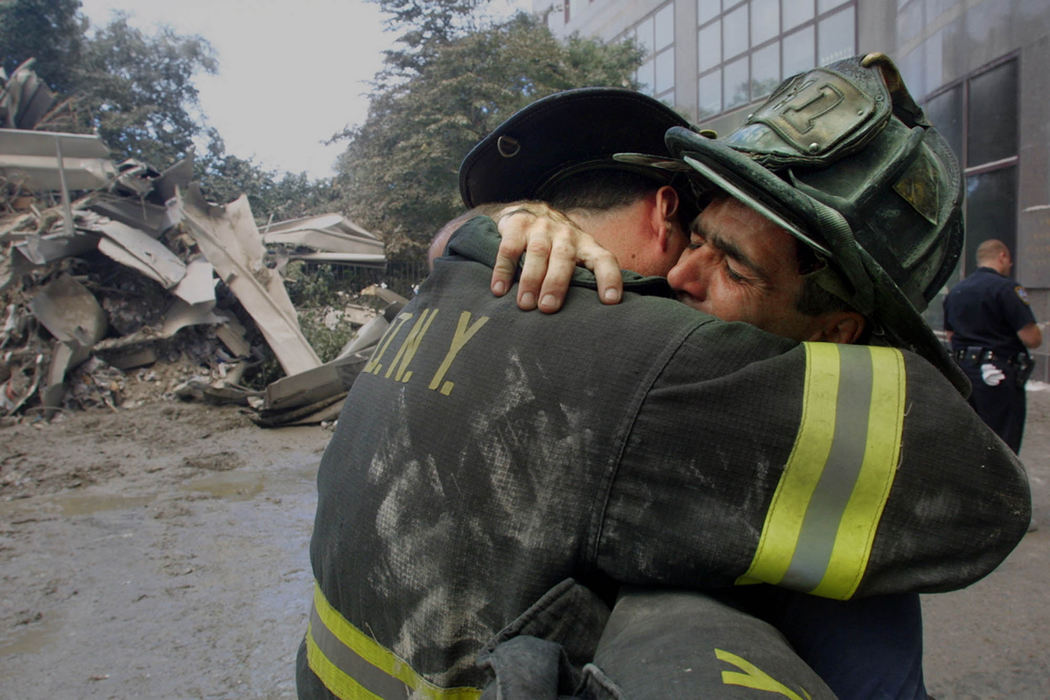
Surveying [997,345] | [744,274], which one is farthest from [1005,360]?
[744,274]

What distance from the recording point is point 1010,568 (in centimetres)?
391

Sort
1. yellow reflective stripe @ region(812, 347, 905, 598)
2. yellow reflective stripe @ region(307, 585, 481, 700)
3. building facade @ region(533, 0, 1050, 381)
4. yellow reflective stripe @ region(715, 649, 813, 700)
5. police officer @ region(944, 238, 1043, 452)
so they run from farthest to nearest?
1. building facade @ region(533, 0, 1050, 381)
2. police officer @ region(944, 238, 1043, 452)
3. yellow reflective stripe @ region(307, 585, 481, 700)
4. yellow reflective stripe @ region(812, 347, 905, 598)
5. yellow reflective stripe @ region(715, 649, 813, 700)

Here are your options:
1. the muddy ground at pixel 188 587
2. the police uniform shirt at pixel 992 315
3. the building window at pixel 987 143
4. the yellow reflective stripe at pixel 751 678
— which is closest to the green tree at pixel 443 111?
the building window at pixel 987 143

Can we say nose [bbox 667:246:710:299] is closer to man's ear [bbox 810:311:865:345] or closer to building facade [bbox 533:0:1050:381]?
man's ear [bbox 810:311:865:345]

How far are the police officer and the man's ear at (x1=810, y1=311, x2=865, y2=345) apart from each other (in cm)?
387

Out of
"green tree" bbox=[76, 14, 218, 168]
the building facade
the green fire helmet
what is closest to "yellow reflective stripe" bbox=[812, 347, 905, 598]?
the green fire helmet

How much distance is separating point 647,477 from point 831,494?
20 centimetres

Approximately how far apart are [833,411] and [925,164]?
2.07ft

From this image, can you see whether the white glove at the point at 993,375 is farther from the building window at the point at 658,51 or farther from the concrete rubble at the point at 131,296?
the building window at the point at 658,51

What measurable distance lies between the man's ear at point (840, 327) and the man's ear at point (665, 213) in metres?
0.33

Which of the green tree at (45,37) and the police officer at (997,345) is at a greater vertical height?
the green tree at (45,37)

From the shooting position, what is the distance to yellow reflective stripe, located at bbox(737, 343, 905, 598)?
84 centimetres

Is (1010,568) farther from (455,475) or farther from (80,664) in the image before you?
(80,664)

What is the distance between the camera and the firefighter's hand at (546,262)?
1062 mm
